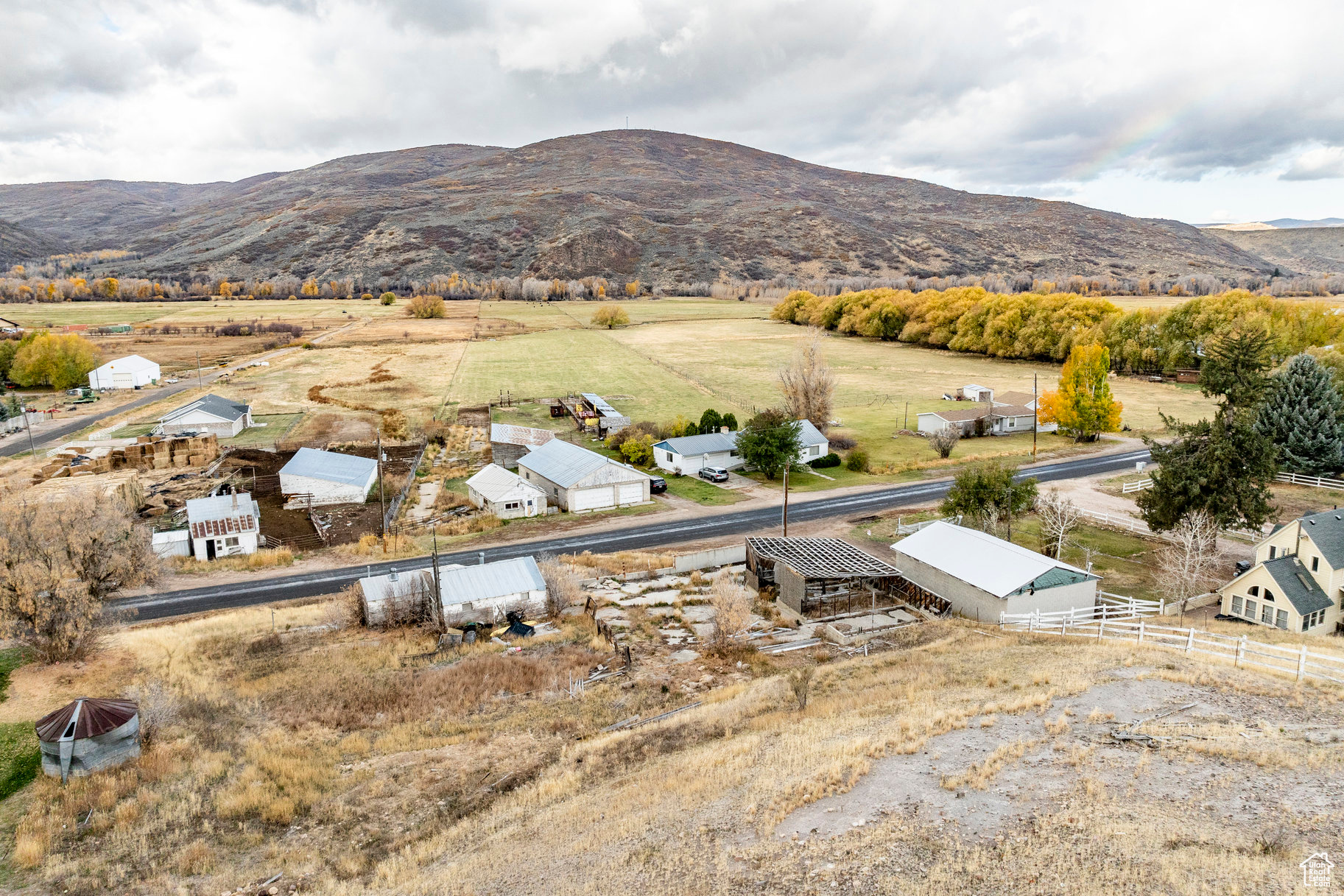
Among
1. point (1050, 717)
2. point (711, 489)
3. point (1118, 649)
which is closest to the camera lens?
point (1050, 717)

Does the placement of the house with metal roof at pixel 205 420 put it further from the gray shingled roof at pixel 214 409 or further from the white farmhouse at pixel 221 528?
the white farmhouse at pixel 221 528

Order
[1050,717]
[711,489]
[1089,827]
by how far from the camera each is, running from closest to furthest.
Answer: [1089,827] → [1050,717] → [711,489]

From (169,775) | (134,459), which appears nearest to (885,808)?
(169,775)

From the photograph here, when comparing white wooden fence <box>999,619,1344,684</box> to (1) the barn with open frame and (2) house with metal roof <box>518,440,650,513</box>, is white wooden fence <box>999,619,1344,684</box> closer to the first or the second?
(1) the barn with open frame

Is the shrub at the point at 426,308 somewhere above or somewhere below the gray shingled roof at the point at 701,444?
above

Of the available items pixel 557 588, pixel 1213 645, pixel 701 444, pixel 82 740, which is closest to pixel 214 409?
pixel 701 444

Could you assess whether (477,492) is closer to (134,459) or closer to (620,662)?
(620,662)

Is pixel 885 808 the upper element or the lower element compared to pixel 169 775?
upper

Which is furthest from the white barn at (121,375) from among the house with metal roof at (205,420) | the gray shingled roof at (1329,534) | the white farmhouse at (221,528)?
the gray shingled roof at (1329,534)

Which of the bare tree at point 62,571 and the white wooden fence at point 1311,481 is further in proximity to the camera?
the white wooden fence at point 1311,481
